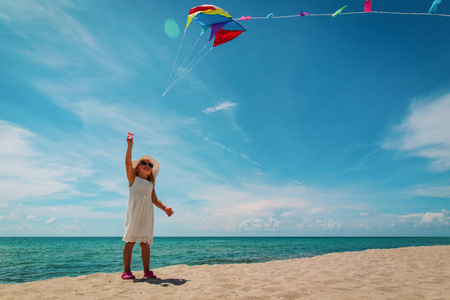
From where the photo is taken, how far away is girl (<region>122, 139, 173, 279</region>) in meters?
A: 4.28

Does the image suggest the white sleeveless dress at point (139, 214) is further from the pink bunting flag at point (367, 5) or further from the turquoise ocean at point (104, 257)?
the pink bunting flag at point (367, 5)

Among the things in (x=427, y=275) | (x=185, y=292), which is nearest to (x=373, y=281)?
(x=427, y=275)

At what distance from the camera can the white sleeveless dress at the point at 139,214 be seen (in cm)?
427

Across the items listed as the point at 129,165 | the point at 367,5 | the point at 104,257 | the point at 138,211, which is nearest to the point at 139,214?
the point at 138,211

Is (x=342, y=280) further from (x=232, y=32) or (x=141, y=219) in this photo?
(x=232, y=32)

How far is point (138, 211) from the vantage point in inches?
172

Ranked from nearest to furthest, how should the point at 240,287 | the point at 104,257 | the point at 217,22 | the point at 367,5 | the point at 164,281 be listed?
the point at 240,287 < the point at 164,281 < the point at 367,5 < the point at 217,22 < the point at 104,257

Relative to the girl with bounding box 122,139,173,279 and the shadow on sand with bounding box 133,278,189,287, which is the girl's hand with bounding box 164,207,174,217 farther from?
the shadow on sand with bounding box 133,278,189,287

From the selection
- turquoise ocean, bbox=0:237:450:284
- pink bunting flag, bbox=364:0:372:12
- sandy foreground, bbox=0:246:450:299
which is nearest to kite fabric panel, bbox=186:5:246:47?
pink bunting flag, bbox=364:0:372:12

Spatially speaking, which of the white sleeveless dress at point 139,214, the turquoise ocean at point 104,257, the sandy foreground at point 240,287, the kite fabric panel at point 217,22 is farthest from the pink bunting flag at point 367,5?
the turquoise ocean at point 104,257

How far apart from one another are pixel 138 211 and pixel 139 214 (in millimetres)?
60

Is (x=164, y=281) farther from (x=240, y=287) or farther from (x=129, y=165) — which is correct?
(x=129, y=165)

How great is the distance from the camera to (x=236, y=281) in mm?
4270

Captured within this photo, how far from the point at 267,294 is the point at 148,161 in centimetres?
338
